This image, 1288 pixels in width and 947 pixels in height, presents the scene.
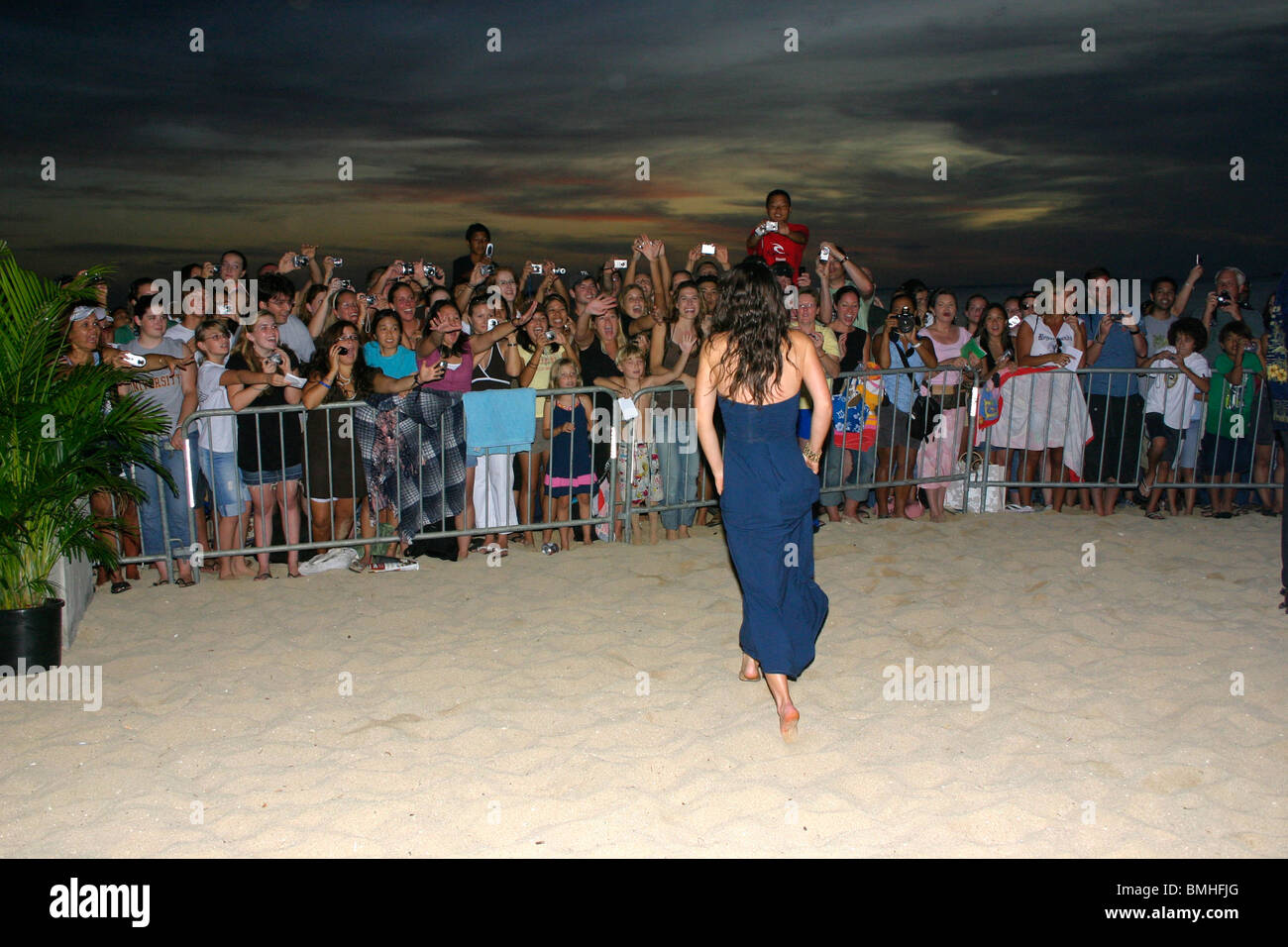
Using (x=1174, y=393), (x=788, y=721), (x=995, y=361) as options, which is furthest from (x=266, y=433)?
(x=1174, y=393)

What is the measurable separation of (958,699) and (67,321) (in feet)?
19.7

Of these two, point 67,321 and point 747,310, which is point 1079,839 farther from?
point 67,321

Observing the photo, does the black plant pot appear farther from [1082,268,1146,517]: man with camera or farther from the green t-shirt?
the green t-shirt

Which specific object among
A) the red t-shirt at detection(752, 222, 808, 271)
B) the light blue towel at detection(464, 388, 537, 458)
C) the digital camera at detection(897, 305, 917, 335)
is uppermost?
the red t-shirt at detection(752, 222, 808, 271)

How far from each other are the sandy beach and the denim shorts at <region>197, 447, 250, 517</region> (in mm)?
583

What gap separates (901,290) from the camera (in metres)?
9.85

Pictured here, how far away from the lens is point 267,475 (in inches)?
299

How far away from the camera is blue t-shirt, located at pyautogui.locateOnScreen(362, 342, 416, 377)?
7.79 m

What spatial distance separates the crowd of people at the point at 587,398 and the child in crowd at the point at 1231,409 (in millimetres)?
28

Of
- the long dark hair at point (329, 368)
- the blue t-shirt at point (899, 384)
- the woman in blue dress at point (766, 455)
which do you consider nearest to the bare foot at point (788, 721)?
the woman in blue dress at point (766, 455)

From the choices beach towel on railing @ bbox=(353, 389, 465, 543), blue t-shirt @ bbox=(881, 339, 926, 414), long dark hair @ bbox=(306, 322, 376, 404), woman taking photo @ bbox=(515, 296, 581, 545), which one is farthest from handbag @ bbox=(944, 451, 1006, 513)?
long dark hair @ bbox=(306, 322, 376, 404)

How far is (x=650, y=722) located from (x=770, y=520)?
4.06 feet

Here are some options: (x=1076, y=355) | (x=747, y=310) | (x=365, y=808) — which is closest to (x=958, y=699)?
(x=747, y=310)
